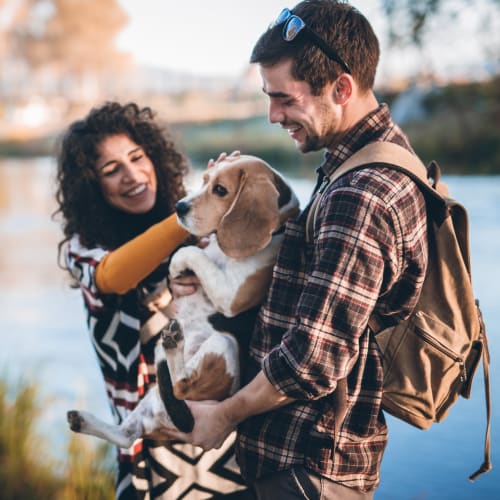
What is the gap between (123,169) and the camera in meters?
2.62

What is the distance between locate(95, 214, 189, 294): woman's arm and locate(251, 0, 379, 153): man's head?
0.75 m

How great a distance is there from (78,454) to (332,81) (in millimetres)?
2603

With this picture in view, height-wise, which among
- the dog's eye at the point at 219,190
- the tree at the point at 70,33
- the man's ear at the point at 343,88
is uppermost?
the tree at the point at 70,33

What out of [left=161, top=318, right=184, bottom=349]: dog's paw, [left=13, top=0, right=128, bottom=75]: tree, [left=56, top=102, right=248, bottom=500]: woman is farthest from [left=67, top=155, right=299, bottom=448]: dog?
[left=13, top=0, right=128, bottom=75]: tree

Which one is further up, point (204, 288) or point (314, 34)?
point (314, 34)

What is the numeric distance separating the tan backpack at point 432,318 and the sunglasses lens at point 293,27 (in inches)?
12.7

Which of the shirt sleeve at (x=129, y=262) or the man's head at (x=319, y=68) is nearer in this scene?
the man's head at (x=319, y=68)

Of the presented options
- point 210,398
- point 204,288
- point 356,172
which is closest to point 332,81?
point 356,172

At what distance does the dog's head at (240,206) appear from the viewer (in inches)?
78.2

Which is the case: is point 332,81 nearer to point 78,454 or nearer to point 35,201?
point 78,454

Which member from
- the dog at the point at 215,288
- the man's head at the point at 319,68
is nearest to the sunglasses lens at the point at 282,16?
the man's head at the point at 319,68

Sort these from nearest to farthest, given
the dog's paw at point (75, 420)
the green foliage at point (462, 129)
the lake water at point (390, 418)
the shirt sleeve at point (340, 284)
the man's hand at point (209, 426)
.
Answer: the shirt sleeve at point (340, 284)
the man's hand at point (209, 426)
the dog's paw at point (75, 420)
the lake water at point (390, 418)
the green foliage at point (462, 129)

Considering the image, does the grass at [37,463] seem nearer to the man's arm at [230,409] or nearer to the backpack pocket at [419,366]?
the man's arm at [230,409]

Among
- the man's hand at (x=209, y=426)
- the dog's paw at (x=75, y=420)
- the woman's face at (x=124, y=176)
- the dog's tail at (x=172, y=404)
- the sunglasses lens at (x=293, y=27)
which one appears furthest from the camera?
the woman's face at (x=124, y=176)
